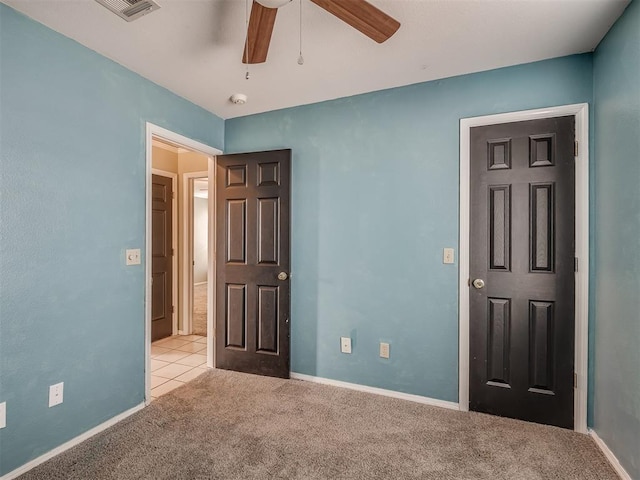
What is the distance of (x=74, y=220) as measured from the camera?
6.81 ft

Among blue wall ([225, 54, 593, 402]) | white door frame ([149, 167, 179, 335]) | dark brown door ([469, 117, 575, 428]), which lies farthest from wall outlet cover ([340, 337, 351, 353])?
white door frame ([149, 167, 179, 335])

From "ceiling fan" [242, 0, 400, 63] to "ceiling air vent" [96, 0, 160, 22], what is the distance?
1.80 feet

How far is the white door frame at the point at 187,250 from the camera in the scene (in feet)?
14.7

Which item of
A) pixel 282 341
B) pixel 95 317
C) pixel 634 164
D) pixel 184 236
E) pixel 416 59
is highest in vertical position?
pixel 416 59

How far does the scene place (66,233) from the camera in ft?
6.68

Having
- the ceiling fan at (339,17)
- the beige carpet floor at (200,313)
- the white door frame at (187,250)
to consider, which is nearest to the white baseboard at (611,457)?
the ceiling fan at (339,17)

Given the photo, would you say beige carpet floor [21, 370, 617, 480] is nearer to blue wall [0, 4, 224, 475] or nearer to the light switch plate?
blue wall [0, 4, 224, 475]

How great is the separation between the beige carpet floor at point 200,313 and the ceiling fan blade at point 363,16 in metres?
4.09

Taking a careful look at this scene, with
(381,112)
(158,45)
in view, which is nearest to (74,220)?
(158,45)

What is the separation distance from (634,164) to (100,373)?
3326 millimetres

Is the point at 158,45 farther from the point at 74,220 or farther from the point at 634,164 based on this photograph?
the point at 634,164

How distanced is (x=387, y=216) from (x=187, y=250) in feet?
9.63

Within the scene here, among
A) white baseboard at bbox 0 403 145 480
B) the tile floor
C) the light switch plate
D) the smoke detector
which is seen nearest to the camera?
white baseboard at bbox 0 403 145 480

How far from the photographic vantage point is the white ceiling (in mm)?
1759
